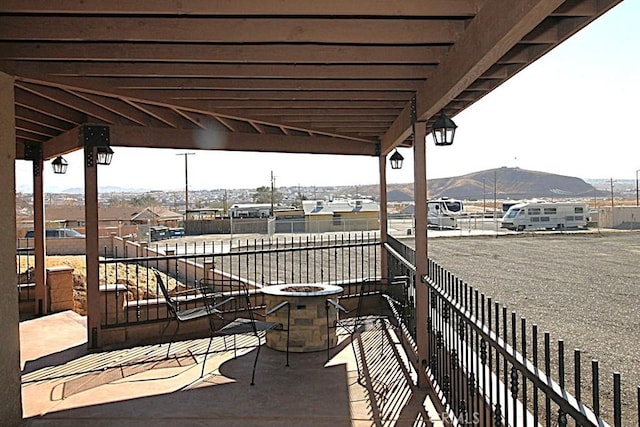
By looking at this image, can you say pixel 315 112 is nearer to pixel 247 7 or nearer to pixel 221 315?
pixel 221 315

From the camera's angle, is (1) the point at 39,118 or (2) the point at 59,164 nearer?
(1) the point at 39,118

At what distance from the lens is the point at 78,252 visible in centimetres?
→ 1714

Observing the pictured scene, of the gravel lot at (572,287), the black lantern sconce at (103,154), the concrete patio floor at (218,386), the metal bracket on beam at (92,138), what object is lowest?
the gravel lot at (572,287)

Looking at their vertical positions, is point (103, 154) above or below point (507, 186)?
below

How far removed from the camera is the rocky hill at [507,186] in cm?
9169

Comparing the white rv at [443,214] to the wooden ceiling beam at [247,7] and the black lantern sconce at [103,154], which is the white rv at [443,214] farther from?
the wooden ceiling beam at [247,7]

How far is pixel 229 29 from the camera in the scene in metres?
3.01

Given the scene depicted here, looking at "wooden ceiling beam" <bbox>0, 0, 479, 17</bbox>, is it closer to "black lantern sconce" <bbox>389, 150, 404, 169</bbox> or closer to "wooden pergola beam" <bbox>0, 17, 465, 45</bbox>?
"wooden pergola beam" <bbox>0, 17, 465, 45</bbox>

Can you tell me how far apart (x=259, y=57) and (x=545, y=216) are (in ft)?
104

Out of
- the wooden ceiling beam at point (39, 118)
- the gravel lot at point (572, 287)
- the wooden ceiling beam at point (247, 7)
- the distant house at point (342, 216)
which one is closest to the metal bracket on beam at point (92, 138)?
the wooden ceiling beam at point (39, 118)

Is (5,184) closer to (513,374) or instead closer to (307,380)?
(307,380)

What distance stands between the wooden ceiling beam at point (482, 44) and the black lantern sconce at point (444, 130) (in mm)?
110

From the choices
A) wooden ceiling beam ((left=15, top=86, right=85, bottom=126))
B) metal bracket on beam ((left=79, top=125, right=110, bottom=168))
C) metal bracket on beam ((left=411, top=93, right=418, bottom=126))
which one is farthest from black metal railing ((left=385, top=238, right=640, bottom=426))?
wooden ceiling beam ((left=15, top=86, right=85, bottom=126))

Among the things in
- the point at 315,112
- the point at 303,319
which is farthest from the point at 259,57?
the point at 303,319
